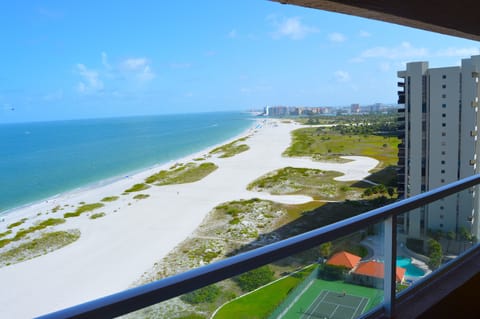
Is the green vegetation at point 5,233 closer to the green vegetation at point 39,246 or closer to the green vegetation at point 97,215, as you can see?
the green vegetation at point 39,246

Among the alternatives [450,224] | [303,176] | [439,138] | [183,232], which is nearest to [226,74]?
[303,176]

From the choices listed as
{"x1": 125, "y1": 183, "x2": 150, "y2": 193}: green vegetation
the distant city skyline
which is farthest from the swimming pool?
the distant city skyline

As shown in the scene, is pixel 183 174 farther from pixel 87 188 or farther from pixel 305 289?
pixel 305 289

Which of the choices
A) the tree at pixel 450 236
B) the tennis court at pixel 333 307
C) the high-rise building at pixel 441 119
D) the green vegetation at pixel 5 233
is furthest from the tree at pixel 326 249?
the green vegetation at pixel 5 233

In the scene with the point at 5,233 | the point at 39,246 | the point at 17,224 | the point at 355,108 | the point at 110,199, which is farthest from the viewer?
the point at 355,108

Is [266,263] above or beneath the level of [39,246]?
above

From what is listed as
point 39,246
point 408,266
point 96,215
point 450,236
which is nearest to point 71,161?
point 96,215

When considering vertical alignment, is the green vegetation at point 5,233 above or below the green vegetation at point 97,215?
below
